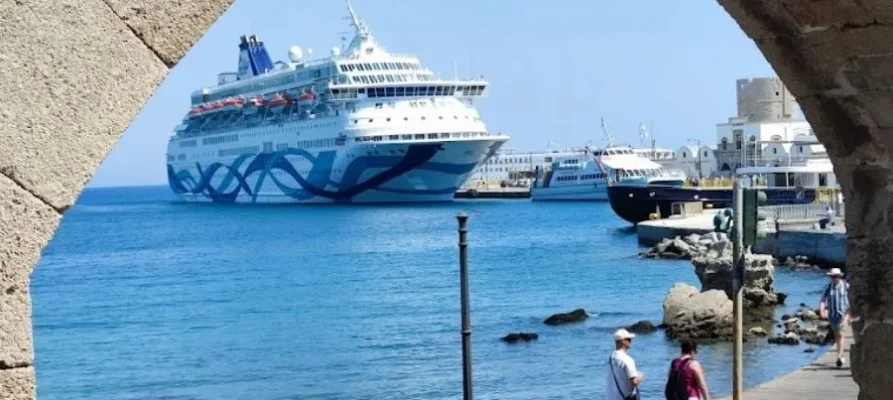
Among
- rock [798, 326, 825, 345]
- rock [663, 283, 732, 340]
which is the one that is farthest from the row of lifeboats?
rock [798, 326, 825, 345]

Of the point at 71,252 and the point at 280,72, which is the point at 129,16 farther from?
the point at 280,72

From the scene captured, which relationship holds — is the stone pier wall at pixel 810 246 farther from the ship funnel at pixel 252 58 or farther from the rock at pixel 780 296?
the ship funnel at pixel 252 58

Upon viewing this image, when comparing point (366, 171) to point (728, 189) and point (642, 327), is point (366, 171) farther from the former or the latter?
point (642, 327)

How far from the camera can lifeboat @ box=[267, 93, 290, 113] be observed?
75562 mm

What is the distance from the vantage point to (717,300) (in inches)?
774

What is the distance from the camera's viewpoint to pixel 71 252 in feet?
176

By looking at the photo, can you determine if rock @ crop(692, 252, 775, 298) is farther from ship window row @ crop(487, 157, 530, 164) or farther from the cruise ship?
ship window row @ crop(487, 157, 530, 164)

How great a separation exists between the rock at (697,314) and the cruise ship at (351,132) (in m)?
46.4

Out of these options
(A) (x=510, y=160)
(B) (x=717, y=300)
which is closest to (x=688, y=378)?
(B) (x=717, y=300)

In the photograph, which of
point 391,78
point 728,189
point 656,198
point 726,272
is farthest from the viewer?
point 391,78

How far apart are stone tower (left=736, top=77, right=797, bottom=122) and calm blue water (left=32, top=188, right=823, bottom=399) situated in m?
15.8

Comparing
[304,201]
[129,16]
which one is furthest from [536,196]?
[129,16]

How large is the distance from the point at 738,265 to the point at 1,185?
241 inches

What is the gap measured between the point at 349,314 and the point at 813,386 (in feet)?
A: 61.5
